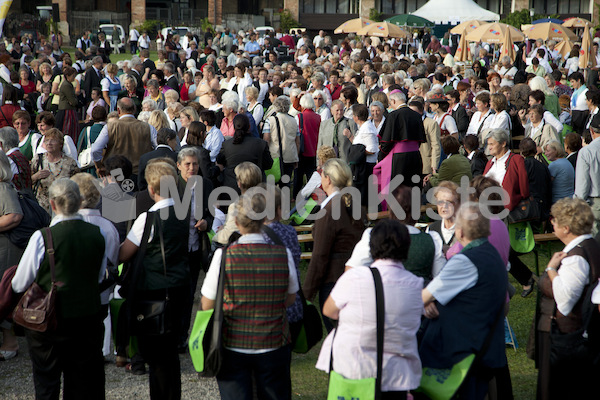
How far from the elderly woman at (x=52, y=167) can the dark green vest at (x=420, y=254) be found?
4.07 meters

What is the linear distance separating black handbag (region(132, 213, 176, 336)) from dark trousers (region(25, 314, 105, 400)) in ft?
0.81

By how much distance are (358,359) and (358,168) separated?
222 inches

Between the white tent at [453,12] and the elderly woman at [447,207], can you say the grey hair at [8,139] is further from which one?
the white tent at [453,12]

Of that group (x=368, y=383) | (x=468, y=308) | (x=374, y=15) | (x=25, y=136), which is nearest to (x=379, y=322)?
(x=368, y=383)

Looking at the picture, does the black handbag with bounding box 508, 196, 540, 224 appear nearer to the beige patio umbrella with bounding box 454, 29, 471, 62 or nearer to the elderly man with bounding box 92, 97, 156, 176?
the elderly man with bounding box 92, 97, 156, 176

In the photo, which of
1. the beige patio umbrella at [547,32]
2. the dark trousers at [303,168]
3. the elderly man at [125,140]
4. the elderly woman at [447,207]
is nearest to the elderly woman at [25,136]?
the elderly man at [125,140]

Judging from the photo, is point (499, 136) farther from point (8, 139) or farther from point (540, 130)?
point (8, 139)

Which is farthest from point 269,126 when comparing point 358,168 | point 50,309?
point 50,309

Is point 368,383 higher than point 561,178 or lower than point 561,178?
lower

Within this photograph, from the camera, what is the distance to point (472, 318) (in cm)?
414

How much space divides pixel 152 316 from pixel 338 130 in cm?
541

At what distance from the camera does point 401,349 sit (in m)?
3.87

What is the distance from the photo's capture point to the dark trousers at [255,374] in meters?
4.07

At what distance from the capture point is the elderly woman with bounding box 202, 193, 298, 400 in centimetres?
400
